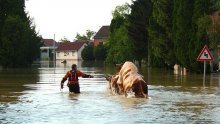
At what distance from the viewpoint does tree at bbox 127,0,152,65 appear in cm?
8062

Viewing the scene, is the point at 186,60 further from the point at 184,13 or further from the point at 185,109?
the point at 185,109

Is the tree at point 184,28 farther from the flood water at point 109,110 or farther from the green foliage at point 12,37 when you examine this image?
the green foliage at point 12,37

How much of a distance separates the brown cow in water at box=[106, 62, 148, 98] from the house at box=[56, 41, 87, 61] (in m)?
165

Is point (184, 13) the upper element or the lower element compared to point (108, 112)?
upper

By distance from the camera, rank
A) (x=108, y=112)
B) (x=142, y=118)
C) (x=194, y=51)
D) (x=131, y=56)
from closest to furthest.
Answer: (x=142, y=118)
(x=108, y=112)
(x=194, y=51)
(x=131, y=56)

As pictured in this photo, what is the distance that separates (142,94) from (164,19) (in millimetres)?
37102

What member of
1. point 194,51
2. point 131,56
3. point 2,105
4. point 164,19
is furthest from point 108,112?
point 131,56

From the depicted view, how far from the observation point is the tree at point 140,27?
8062 cm

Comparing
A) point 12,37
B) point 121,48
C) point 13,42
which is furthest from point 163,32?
point 121,48

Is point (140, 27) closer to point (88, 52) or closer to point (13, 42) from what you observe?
point (13, 42)

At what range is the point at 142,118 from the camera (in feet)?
47.2

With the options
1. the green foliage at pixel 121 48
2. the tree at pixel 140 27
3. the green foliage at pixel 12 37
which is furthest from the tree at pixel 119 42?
the green foliage at pixel 12 37

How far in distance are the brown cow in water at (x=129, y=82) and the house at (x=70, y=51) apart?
16482cm

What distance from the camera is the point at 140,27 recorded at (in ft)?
267
